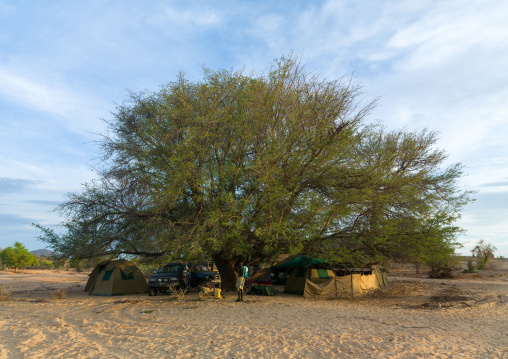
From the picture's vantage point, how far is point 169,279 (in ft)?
59.1

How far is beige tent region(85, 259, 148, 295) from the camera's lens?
732 inches

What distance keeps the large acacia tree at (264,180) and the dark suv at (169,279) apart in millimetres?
2057

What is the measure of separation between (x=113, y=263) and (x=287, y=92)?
→ 12466mm

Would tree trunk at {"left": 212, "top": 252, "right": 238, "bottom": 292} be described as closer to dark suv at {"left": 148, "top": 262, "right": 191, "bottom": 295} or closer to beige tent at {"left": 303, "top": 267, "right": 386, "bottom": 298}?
dark suv at {"left": 148, "top": 262, "right": 191, "bottom": 295}

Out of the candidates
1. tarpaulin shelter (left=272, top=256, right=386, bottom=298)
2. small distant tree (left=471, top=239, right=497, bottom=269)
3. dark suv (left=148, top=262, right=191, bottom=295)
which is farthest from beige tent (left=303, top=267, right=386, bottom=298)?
small distant tree (left=471, top=239, right=497, bottom=269)

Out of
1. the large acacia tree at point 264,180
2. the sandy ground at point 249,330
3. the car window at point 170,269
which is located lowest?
the sandy ground at point 249,330

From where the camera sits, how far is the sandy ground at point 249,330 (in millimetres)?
7516

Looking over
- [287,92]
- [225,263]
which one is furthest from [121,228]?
[287,92]

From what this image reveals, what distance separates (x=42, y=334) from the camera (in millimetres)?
8844

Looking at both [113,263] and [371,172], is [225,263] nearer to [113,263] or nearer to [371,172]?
[113,263]

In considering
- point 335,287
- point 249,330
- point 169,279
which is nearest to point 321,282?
point 335,287

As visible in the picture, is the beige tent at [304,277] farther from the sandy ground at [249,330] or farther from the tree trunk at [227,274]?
the sandy ground at [249,330]

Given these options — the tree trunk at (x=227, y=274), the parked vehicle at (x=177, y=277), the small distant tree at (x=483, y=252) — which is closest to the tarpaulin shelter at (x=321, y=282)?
the tree trunk at (x=227, y=274)

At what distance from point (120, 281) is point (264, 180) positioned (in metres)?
10.1
